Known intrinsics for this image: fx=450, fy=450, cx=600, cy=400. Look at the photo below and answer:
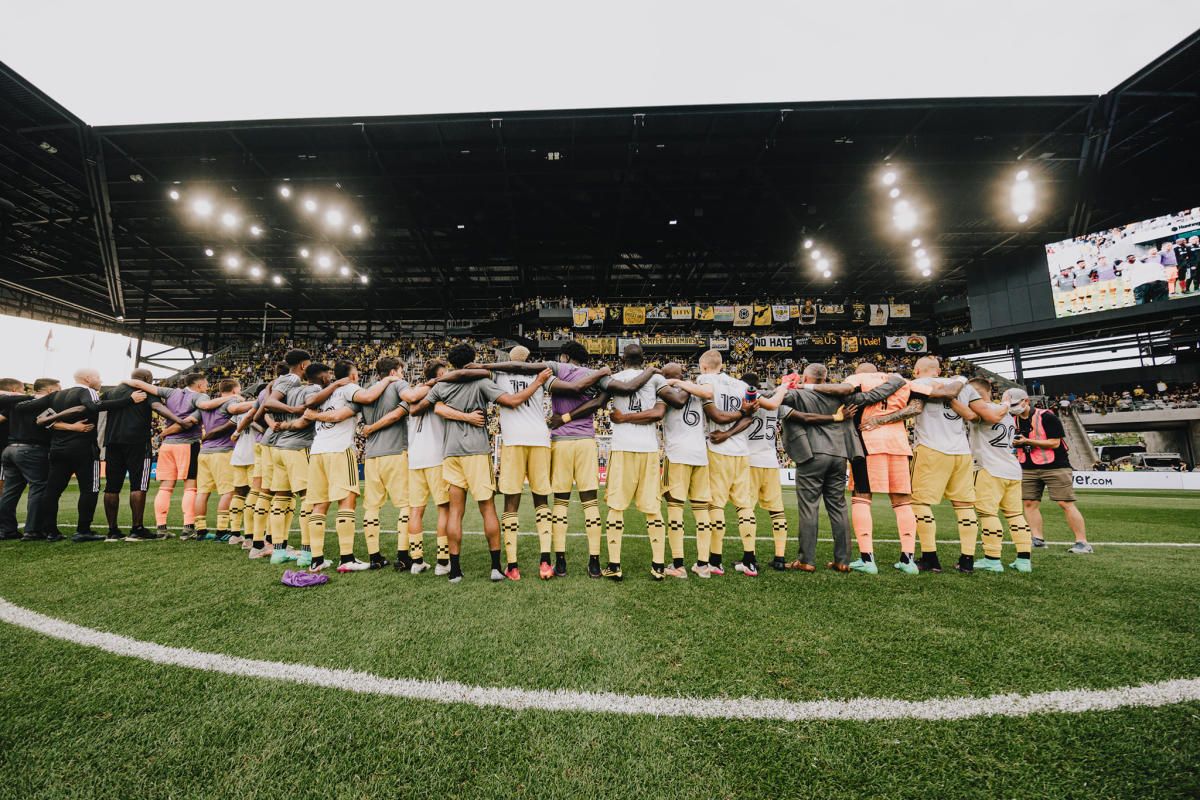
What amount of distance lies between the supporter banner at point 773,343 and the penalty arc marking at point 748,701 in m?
27.6

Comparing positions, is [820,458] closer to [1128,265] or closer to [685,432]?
[685,432]

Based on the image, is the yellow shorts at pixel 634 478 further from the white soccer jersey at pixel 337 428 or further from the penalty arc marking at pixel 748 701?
the white soccer jersey at pixel 337 428

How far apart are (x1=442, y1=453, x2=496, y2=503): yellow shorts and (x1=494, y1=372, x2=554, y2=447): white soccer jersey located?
323mm

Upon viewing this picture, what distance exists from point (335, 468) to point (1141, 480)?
2328cm

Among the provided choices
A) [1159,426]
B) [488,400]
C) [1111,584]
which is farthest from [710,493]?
[1159,426]

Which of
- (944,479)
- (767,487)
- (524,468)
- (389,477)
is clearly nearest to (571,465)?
(524,468)

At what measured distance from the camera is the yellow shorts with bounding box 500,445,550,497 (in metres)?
4.29

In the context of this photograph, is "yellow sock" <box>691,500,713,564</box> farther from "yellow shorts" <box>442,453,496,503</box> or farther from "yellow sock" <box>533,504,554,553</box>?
"yellow shorts" <box>442,453,496,503</box>

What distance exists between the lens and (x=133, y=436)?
591cm

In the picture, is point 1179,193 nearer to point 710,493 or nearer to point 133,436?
point 710,493

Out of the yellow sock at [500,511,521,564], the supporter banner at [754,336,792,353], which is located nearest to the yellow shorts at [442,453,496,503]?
the yellow sock at [500,511,521,564]

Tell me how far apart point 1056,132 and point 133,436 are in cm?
2757

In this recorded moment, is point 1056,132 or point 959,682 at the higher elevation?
point 1056,132

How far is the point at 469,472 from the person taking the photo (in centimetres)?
429
